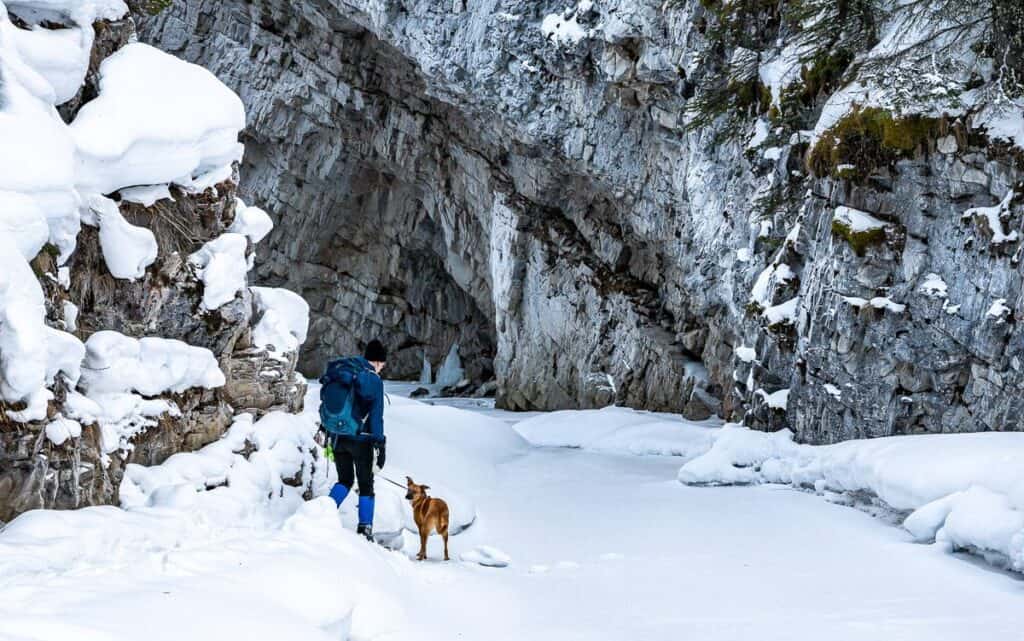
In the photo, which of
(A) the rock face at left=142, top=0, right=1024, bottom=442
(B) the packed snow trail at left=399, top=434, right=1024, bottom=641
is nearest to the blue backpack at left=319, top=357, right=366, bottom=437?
(B) the packed snow trail at left=399, top=434, right=1024, bottom=641

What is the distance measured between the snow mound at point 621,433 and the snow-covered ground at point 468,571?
20.8 feet

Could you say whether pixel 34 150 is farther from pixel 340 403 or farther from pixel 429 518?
pixel 429 518

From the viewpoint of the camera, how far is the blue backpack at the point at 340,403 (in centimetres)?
681

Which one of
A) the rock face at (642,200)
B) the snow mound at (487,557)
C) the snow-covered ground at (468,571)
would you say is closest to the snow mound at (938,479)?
the snow-covered ground at (468,571)

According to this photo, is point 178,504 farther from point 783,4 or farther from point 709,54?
point 709,54

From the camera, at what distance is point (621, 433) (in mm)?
18250

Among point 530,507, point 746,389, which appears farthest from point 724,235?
point 530,507

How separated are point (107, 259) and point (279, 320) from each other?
2.86 metres

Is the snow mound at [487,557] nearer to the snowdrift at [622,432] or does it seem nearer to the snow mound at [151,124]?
the snow mound at [151,124]

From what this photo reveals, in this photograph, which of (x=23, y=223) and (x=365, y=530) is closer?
(x=23, y=223)

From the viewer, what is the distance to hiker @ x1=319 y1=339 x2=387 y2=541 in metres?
6.80

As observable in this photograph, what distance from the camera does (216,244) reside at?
7.72 metres

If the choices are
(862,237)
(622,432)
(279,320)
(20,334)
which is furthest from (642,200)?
(20,334)

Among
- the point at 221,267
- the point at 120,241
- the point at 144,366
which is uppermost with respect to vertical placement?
the point at 120,241
